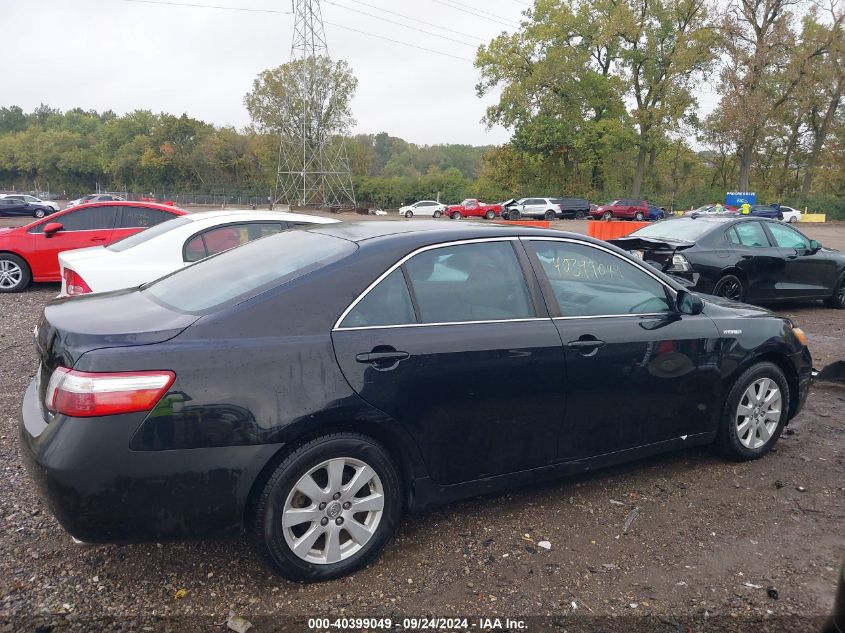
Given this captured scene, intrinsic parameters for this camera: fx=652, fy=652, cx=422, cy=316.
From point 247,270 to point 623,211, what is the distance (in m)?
47.2

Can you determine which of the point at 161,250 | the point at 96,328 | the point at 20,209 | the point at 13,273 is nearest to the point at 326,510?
the point at 96,328

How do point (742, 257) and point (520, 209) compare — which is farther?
point (520, 209)

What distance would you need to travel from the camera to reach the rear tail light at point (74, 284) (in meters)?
5.77

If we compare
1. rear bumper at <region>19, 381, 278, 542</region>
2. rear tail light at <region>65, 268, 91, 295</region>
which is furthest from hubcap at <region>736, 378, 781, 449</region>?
rear tail light at <region>65, 268, 91, 295</region>

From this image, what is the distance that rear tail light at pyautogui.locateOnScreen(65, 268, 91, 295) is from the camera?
5774mm

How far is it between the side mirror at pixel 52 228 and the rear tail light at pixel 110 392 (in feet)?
28.7

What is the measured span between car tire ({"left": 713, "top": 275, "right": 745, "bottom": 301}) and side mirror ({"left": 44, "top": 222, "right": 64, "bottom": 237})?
9755 mm

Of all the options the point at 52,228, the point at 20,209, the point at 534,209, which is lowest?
the point at 20,209

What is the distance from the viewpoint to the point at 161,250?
6508 mm

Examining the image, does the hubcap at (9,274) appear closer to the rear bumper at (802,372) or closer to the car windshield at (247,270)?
the car windshield at (247,270)

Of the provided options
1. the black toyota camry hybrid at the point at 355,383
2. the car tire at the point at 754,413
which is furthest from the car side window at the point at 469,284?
the car tire at the point at 754,413

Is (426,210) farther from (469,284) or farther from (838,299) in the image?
(469,284)

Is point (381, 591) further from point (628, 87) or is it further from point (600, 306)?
point (628, 87)

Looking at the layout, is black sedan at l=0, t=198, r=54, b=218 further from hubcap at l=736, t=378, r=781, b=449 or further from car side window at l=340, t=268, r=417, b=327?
hubcap at l=736, t=378, r=781, b=449
